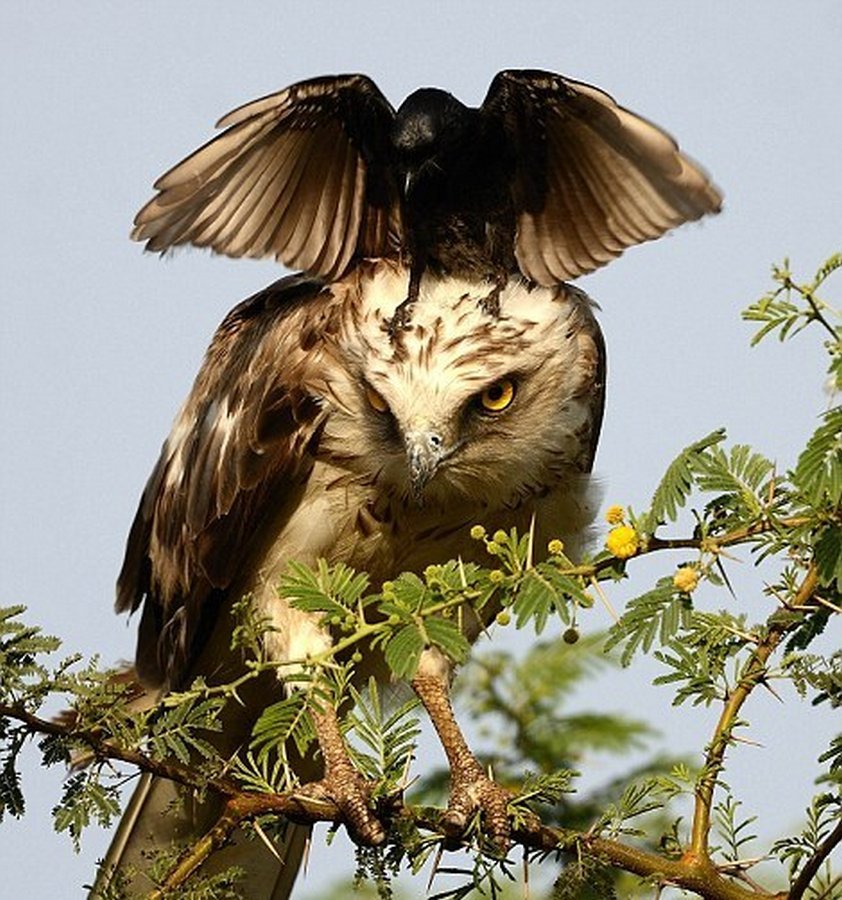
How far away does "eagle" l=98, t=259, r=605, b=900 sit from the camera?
4773 mm

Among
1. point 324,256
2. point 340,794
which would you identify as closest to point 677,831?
point 340,794

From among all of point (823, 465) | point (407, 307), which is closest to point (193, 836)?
point (407, 307)

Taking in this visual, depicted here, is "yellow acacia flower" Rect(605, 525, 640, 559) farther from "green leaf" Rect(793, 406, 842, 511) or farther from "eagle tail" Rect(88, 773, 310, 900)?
"eagle tail" Rect(88, 773, 310, 900)

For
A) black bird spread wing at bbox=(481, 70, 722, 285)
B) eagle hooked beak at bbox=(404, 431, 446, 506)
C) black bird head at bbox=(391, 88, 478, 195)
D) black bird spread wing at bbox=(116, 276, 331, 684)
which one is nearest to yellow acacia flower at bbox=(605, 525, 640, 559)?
eagle hooked beak at bbox=(404, 431, 446, 506)

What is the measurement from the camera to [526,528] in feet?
17.5

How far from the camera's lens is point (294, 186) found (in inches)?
199

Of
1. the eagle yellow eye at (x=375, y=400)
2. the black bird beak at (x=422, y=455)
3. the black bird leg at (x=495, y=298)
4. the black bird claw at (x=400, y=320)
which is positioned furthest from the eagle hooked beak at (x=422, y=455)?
the black bird leg at (x=495, y=298)

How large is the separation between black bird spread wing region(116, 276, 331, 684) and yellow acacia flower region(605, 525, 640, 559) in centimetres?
200

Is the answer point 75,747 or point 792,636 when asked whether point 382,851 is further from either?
point 792,636

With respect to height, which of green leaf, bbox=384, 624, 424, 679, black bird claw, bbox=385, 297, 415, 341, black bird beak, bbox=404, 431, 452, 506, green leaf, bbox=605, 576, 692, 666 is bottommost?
green leaf, bbox=384, 624, 424, 679

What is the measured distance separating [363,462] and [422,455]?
0.48 meters

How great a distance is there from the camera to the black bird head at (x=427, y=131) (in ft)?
15.5

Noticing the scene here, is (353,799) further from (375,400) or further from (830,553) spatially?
(830,553)

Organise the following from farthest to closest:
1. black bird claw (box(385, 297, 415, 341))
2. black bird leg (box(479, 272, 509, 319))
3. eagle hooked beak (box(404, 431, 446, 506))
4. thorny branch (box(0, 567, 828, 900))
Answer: black bird leg (box(479, 272, 509, 319)) < black bird claw (box(385, 297, 415, 341)) < eagle hooked beak (box(404, 431, 446, 506)) < thorny branch (box(0, 567, 828, 900))
